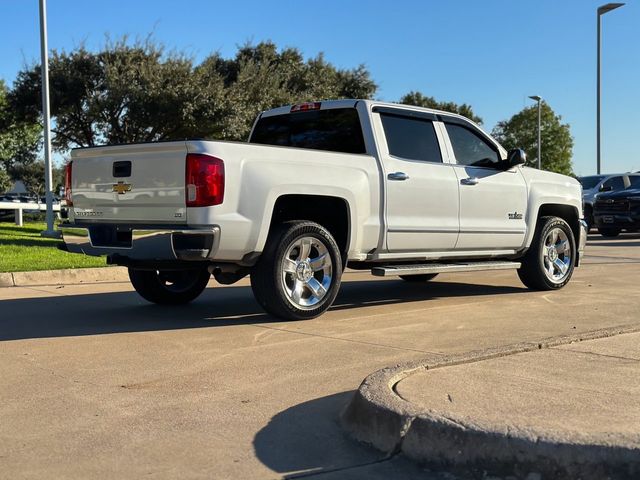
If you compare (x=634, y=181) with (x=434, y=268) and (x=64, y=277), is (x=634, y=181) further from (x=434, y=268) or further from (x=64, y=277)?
(x=64, y=277)

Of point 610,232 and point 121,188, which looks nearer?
point 121,188

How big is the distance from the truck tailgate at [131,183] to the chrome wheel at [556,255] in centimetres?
499

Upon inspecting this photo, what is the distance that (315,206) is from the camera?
6973mm

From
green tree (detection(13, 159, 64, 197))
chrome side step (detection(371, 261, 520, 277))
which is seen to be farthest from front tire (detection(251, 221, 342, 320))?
green tree (detection(13, 159, 64, 197))

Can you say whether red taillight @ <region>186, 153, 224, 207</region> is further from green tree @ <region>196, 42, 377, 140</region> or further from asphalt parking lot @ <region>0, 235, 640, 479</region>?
green tree @ <region>196, 42, 377, 140</region>

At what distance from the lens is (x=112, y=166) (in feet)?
21.2

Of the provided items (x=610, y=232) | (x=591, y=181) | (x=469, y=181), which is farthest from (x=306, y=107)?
(x=591, y=181)

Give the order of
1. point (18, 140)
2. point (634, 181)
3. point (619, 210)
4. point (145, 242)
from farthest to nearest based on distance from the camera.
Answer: point (18, 140) → point (634, 181) → point (619, 210) → point (145, 242)

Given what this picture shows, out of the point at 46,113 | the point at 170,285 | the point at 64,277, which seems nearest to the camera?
the point at 170,285

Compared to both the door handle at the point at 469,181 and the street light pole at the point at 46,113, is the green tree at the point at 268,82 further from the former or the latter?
the door handle at the point at 469,181

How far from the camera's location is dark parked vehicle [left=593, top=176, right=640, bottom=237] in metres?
19.7

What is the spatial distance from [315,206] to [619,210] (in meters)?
15.5

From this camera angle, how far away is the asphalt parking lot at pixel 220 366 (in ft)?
11.1

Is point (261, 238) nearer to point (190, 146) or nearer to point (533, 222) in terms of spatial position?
point (190, 146)
